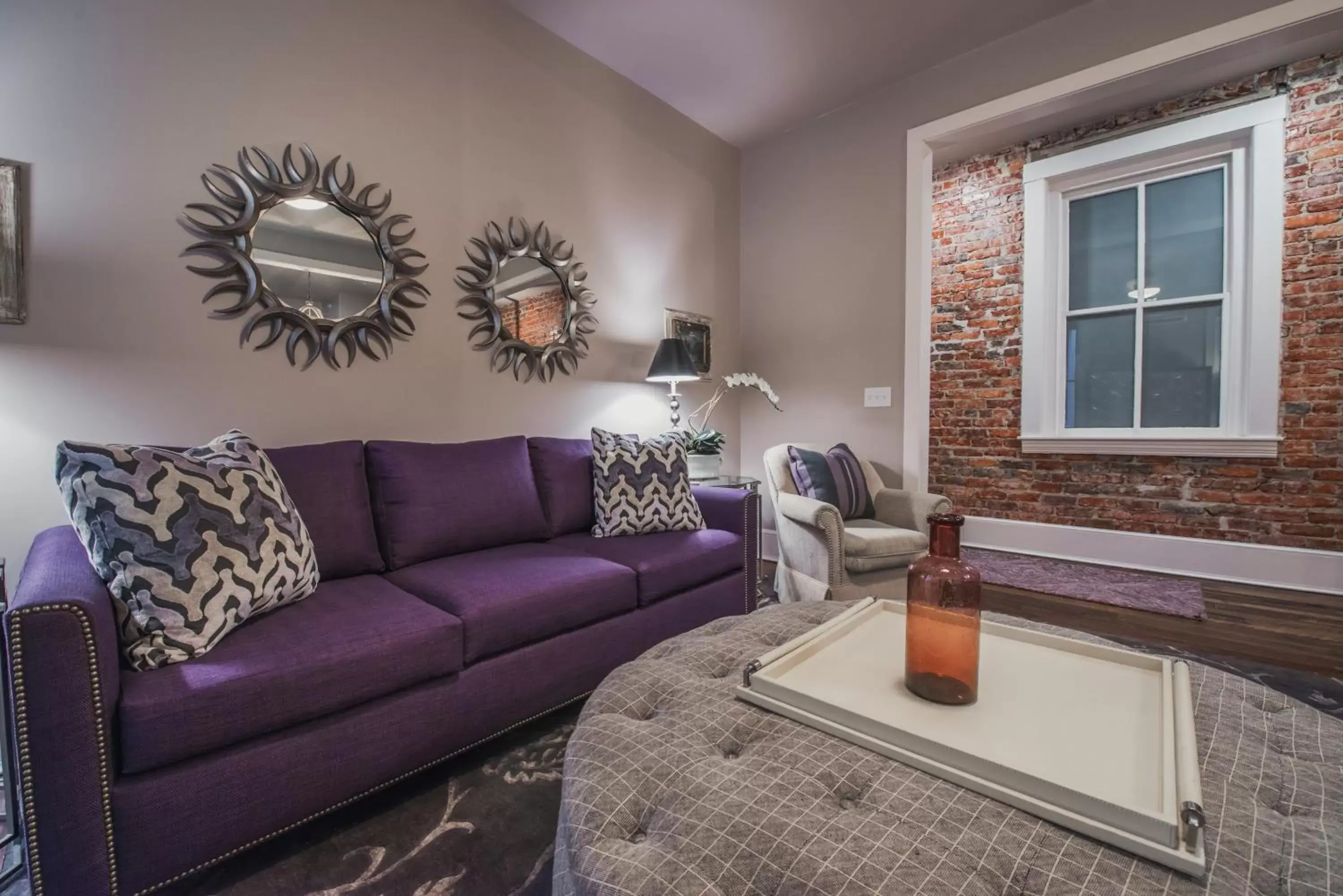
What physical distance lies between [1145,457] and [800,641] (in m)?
3.74

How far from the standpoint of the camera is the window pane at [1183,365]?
346 cm

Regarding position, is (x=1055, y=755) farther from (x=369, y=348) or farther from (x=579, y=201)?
(x=579, y=201)

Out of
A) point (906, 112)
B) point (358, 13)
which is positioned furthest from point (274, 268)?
point (906, 112)

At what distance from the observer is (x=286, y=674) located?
122 cm

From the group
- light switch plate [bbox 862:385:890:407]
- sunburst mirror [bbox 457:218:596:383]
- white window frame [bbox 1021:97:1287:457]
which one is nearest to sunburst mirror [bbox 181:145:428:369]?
sunburst mirror [bbox 457:218:596:383]

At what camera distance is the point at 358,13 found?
2.27m

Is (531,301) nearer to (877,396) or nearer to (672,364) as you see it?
(672,364)

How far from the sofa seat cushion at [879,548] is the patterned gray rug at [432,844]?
1.54 metres

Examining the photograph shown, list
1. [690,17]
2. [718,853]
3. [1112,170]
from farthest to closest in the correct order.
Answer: [1112,170] → [690,17] → [718,853]

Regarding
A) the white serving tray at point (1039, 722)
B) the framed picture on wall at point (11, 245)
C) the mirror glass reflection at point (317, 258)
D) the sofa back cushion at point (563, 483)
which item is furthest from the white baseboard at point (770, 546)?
the framed picture on wall at point (11, 245)

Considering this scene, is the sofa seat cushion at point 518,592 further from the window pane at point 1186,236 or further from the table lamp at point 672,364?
the window pane at point 1186,236

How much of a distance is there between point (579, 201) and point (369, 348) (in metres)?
1.45

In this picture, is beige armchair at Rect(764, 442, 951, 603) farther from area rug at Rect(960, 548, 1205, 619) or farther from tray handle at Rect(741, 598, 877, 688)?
tray handle at Rect(741, 598, 877, 688)

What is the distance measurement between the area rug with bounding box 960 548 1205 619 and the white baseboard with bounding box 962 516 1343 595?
0.08m
